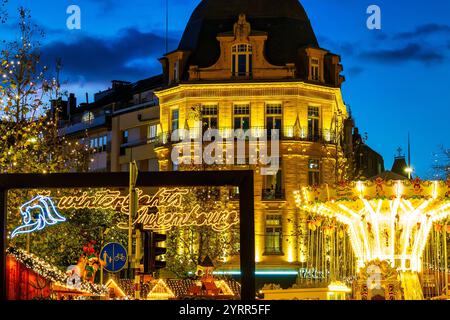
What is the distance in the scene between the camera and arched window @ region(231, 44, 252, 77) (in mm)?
63909

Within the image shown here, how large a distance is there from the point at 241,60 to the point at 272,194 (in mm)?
8653

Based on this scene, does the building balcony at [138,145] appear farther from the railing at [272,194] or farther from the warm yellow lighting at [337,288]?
the warm yellow lighting at [337,288]

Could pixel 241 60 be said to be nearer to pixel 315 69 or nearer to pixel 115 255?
pixel 315 69

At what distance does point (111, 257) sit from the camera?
26.8 metres

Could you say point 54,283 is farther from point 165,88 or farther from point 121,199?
point 165,88

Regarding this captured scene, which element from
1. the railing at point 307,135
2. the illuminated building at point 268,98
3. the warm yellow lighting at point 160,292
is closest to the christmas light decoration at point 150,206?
the warm yellow lighting at point 160,292

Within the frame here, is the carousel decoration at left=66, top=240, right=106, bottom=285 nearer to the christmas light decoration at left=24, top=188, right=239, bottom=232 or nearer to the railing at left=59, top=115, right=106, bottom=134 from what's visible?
the christmas light decoration at left=24, top=188, right=239, bottom=232

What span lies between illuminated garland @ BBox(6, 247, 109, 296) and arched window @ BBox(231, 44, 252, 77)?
32.8 meters

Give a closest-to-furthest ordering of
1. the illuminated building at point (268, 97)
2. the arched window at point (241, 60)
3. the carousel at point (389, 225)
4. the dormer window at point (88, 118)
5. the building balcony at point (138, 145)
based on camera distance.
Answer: the carousel at point (389, 225), the illuminated building at point (268, 97), the arched window at point (241, 60), the building balcony at point (138, 145), the dormer window at point (88, 118)

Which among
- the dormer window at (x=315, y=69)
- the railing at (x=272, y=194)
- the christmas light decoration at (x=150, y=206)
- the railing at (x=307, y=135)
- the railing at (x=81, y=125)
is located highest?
the dormer window at (x=315, y=69)

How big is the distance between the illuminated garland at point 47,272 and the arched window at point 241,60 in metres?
32.8

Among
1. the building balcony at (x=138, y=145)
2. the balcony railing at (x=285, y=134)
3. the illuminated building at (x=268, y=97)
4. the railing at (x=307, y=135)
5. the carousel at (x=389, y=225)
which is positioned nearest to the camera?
the carousel at (x=389, y=225)

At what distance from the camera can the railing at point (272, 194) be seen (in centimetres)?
6250

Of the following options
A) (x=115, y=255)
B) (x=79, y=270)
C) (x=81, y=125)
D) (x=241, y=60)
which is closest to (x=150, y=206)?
(x=115, y=255)
